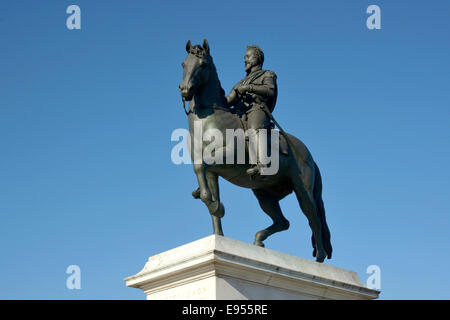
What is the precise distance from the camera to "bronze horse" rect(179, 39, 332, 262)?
9.76 meters

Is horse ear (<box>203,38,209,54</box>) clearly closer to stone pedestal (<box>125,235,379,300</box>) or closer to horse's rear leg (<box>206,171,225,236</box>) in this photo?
horse's rear leg (<box>206,171,225,236</box>)

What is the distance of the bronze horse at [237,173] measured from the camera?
384 inches

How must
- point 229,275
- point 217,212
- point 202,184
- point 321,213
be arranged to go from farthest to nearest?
point 321,213 → point 202,184 → point 217,212 → point 229,275

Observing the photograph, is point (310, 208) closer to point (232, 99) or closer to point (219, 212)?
point (219, 212)

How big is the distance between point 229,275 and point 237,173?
6.41ft

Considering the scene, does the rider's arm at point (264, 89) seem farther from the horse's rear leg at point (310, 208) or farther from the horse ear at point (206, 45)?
the horse's rear leg at point (310, 208)

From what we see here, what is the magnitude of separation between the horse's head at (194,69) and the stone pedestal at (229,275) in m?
2.26

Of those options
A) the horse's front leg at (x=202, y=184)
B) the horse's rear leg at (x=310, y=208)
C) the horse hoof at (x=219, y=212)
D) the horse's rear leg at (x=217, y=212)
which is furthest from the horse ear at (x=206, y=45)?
the horse's rear leg at (x=310, y=208)

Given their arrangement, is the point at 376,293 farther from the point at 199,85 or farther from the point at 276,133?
the point at 199,85

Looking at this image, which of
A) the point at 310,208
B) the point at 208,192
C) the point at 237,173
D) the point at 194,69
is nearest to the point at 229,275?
the point at 208,192

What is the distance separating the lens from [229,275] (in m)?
8.59

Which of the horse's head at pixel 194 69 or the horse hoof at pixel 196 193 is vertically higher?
the horse's head at pixel 194 69

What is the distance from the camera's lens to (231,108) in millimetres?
10719
